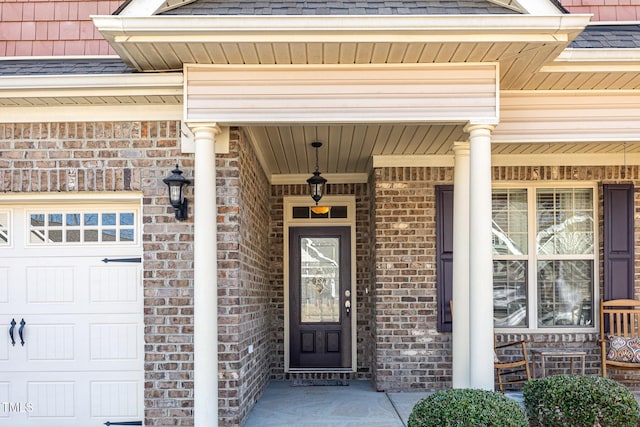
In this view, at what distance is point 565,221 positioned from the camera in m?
7.21

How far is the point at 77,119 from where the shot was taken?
5.31 meters

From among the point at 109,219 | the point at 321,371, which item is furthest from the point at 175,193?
the point at 321,371

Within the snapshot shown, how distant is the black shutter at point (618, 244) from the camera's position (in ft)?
22.8

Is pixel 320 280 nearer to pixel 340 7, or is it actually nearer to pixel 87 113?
pixel 87 113

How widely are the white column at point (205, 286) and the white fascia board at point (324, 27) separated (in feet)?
2.59

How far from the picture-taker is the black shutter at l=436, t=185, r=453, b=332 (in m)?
7.06

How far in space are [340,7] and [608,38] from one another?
2.32 m

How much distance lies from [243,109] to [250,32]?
25.8 inches

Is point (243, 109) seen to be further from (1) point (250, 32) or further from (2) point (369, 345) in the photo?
(2) point (369, 345)

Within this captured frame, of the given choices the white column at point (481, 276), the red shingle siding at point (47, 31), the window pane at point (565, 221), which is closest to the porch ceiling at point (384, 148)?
the window pane at point (565, 221)

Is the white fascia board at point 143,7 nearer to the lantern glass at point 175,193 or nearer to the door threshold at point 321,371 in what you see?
the lantern glass at point 175,193

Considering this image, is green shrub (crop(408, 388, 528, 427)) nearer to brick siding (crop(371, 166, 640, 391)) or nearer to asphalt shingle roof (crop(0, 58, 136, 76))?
brick siding (crop(371, 166, 640, 391))

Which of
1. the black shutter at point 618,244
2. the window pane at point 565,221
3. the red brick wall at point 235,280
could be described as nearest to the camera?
the red brick wall at point 235,280

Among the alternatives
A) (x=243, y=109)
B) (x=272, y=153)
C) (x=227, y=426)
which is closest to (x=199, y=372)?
(x=227, y=426)
